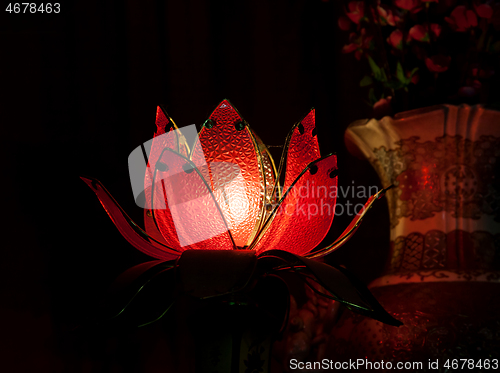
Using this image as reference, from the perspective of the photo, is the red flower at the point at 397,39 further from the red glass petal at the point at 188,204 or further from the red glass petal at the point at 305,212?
the red glass petal at the point at 188,204

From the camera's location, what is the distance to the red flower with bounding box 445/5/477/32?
65 centimetres

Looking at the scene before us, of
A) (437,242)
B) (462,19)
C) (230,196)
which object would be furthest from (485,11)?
(230,196)

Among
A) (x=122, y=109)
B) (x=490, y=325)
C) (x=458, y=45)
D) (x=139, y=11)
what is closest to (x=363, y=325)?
(x=490, y=325)

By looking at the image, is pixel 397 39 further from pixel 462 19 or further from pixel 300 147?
pixel 300 147

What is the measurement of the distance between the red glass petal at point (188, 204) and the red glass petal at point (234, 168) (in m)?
0.04

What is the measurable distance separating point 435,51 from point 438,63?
0.05 metres

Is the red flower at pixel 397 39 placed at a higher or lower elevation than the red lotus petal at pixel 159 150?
higher

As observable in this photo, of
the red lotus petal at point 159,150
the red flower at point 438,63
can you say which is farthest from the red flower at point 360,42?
the red lotus petal at point 159,150

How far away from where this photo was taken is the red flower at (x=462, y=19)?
25.5 inches

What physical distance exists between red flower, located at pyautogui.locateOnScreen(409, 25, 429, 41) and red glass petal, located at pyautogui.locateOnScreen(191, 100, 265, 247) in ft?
0.93

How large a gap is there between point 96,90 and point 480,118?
0.60 metres

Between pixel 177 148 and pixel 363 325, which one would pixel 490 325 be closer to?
pixel 363 325

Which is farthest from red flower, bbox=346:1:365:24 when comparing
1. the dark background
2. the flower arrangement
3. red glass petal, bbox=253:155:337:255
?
red glass petal, bbox=253:155:337:255

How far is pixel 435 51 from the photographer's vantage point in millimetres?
696
